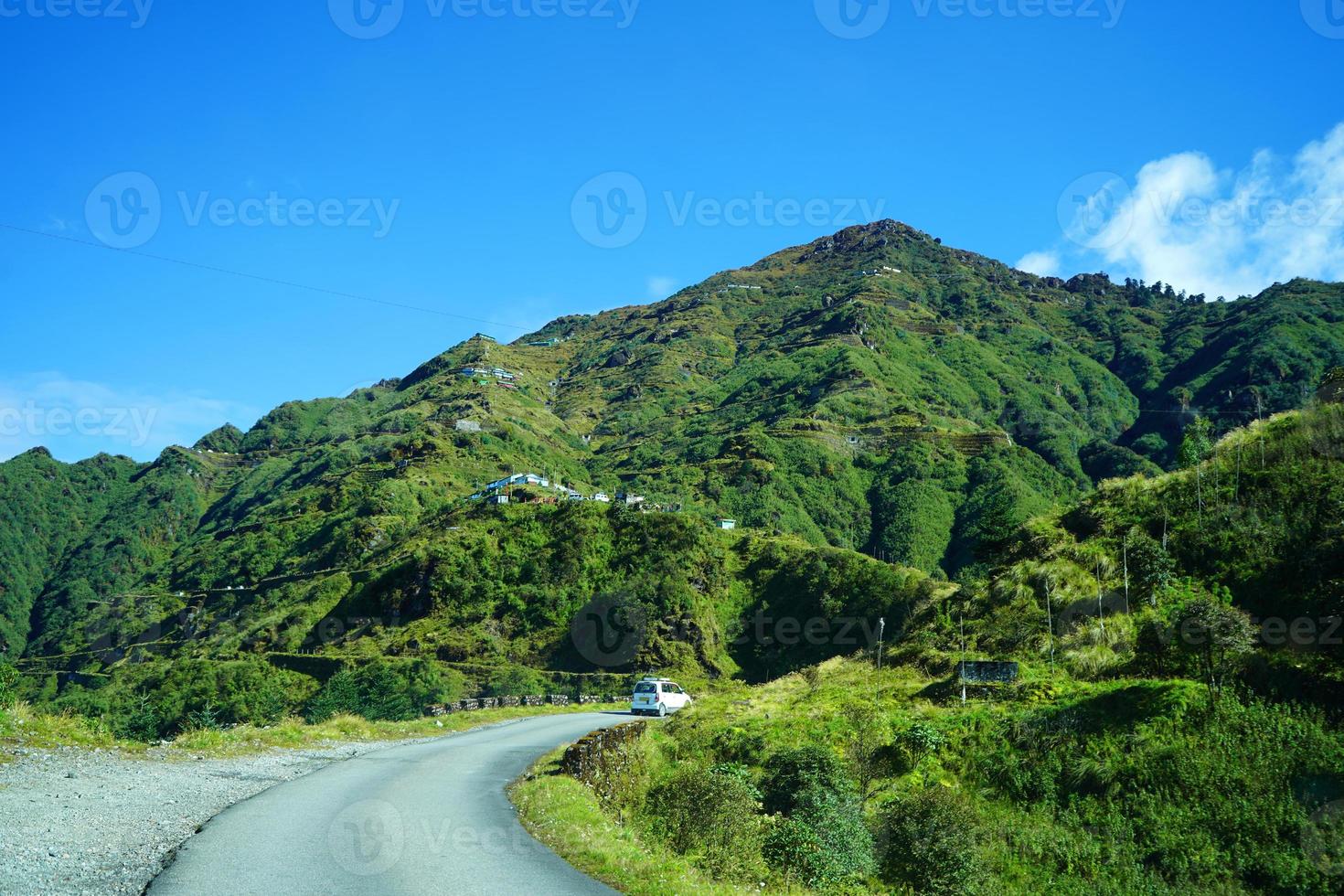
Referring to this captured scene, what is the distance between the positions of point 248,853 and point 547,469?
140284mm

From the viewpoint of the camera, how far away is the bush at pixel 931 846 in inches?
462

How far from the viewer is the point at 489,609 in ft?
262

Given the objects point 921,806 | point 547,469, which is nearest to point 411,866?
point 921,806

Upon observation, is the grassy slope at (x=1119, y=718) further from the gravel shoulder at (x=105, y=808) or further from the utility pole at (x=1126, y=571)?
the gravel shoulder at (x=105, y=808)

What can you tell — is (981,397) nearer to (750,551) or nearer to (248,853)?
(750,551)

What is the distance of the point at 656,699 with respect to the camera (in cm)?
3105

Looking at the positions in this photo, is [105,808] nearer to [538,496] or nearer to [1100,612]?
[1100,612]

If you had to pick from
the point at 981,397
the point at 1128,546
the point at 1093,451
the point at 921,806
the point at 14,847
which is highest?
the point at 981,397

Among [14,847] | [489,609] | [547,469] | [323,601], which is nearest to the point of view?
[14,847]

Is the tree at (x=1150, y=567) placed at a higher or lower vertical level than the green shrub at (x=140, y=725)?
higher

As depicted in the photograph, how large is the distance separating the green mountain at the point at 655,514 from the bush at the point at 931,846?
17.1 m

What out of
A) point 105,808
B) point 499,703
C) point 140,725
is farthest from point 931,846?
point 140,725

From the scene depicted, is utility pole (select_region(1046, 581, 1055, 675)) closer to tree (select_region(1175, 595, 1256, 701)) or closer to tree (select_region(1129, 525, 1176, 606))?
tree (select_region(1129, 525, 1176, 606))

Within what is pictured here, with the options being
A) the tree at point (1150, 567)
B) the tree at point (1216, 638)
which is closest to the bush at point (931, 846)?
the tree at point (1216, 638)
